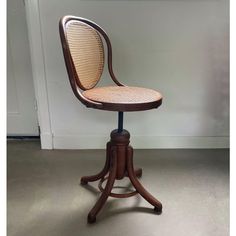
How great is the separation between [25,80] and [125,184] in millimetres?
1171

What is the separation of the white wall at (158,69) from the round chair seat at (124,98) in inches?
22.0

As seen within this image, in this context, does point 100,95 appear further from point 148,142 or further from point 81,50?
point 148,142

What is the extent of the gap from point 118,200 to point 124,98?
1.96 feet

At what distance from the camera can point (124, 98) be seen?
4.13 feet

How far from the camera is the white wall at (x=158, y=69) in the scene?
72.5 inches

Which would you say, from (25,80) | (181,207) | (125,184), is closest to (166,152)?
(125,184)

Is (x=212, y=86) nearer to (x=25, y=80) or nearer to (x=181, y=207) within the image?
(x=181, y=207)

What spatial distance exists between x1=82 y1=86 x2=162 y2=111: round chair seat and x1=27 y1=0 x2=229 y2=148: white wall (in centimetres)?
56

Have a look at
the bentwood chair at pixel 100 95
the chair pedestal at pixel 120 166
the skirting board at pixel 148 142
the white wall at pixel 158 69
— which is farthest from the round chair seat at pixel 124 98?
the skirting board at pixel 148 142

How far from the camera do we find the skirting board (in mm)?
2094

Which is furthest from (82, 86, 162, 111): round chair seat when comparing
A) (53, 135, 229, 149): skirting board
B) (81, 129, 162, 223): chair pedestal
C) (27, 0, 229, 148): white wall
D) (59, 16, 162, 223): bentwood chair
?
(53, 135, 229, 149): skirting board

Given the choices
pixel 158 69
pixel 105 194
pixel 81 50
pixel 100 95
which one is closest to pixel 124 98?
pixel 100 95

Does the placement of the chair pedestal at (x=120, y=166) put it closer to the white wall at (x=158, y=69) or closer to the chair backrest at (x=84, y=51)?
the chair backrest at (x=84, y=51)

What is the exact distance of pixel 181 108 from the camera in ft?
6.67
